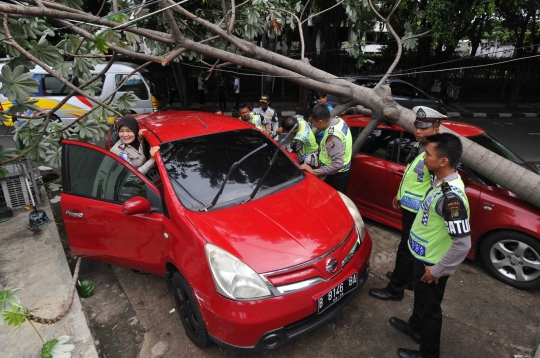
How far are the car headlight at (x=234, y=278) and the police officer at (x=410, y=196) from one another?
1.43 m

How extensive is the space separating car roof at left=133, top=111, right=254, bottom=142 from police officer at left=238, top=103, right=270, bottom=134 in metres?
1.34

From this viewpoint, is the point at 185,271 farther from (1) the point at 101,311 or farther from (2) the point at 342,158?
(2) the point at 342,158

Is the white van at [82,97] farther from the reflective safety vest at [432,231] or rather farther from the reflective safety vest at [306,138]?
the reflective safety vest at [432,231]

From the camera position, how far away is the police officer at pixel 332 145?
149 inches

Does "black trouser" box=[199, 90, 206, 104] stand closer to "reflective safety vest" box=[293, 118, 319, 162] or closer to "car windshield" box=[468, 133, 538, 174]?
"reflective safety vest" box=[293, 118, 319, 162]

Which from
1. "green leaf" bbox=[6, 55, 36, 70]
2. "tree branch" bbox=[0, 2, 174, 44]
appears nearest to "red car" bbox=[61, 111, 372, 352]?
"green leaf" bbox=[6, 55, 36, 70]

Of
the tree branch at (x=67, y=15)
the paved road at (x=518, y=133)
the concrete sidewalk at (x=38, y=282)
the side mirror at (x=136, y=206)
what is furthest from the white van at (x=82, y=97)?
the paved road at (x=518, y=133)

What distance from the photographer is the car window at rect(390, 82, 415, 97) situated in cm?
1130

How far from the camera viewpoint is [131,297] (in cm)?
337

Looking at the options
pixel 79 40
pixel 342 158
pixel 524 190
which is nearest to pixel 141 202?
pixel 342 158

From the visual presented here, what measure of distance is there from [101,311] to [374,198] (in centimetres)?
315

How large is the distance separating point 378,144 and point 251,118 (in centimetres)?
219

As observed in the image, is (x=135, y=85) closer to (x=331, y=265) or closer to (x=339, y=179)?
(x=339, y=179)

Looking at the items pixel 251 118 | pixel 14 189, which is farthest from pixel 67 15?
pixel 14 189
